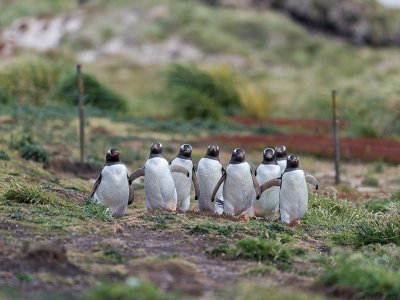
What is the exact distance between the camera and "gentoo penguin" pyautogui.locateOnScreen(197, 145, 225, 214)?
12562 millimetres

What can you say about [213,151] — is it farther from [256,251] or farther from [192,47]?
[192,47]

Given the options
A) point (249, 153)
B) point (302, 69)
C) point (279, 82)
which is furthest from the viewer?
point (302, 69)

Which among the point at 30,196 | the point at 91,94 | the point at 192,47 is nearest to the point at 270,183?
the point at 30,196

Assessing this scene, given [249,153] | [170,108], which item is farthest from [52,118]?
[170,108]

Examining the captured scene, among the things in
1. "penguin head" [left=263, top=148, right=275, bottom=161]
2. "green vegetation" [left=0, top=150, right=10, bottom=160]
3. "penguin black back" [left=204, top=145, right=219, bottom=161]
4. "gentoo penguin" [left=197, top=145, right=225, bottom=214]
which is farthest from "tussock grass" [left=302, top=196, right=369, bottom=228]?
"green vegetation" [left=0, top=150, right=10, bottom=160]

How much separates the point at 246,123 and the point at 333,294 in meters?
22.2

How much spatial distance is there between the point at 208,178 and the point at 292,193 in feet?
4.04

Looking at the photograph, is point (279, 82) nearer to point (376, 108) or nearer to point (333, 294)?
point (376, 108)

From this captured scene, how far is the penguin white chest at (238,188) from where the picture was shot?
1210 centimetres

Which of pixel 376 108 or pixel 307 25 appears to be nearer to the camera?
pixel 376 108

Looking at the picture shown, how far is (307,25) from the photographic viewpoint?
58.9 m

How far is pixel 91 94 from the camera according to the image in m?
29.3

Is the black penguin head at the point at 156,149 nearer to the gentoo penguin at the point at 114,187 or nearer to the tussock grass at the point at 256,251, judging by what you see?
the gentoo penguin at the point at 114,187

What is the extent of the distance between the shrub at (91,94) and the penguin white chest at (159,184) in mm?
16929
